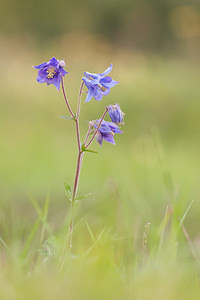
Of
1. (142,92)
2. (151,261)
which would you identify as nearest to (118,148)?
(142,92)

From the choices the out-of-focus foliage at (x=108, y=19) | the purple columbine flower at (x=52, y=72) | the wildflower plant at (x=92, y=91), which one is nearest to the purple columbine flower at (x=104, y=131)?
the wildflower plant at (x=92, y=91)

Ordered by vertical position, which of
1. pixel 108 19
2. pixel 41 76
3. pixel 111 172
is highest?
pixel 41 76

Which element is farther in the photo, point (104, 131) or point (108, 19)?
point (108, 19)

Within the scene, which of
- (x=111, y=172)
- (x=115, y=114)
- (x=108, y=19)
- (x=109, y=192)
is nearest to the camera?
(x=115, y=114)

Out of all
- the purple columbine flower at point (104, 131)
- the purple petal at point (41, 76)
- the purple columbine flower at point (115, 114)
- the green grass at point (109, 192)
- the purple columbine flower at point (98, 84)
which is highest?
the purple petal at point (41, 76)

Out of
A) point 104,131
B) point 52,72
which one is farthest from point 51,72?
point 104,131

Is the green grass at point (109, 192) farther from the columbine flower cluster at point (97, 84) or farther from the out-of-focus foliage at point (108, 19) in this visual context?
the out-of-focus foliage at point (108, 19)

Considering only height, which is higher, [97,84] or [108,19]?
[97,84]

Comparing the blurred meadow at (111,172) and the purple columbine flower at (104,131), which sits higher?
the purple columbine flower at (104,131)

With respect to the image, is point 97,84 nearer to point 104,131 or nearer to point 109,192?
point 104,131
